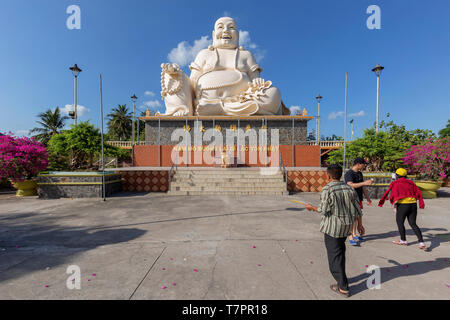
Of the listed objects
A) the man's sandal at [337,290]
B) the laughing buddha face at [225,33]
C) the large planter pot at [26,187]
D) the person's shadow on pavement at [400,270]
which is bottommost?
the person's shadow on pavement at [400,270]

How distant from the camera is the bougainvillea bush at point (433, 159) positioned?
10.2 metres

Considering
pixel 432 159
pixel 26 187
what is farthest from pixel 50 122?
pixel 432 159

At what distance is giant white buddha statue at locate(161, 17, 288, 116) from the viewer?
641 inches

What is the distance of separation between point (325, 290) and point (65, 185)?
1022 cm

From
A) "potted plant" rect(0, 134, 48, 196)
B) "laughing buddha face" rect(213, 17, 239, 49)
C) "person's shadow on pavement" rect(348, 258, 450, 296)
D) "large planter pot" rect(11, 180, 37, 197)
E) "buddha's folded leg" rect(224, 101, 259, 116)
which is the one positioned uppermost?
"laughing buddha face" rect(213, 17, 239, 49)

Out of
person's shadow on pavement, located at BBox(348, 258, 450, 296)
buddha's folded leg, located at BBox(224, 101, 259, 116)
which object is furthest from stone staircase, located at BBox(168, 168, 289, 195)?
buddha's folded leg, located at BBox(224, 101, 259, 116)

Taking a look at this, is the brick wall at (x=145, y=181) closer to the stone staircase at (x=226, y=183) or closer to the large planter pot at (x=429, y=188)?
the stone staircase at (x=226, y=183)

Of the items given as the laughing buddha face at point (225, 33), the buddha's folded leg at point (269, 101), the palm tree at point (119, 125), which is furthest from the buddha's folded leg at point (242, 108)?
the palm tree at point (119, 125)

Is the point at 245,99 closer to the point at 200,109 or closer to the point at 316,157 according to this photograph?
the point at 200,109

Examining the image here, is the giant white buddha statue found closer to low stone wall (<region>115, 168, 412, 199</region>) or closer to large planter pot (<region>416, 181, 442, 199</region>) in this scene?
low stone wall (<region>115, 168, 412, 199</region>)

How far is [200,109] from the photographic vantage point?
16484mm

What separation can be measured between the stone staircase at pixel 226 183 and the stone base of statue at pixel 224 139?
Result: 3.66 meters

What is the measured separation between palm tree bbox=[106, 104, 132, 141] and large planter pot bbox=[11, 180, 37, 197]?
3127 cm
